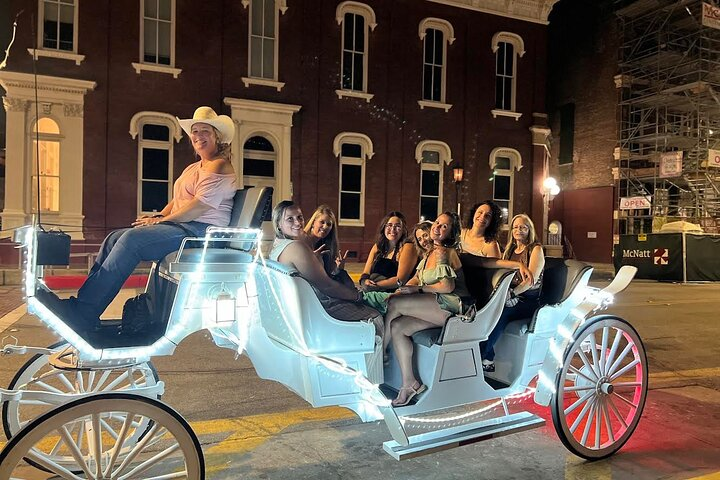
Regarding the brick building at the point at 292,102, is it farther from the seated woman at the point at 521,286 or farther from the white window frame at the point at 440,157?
the seated woman at the point at 521,286

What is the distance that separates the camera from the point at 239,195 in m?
3.62

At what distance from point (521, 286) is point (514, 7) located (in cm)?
1825

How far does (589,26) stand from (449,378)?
2738 cm

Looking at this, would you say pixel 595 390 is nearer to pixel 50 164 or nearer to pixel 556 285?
pixel 556 285

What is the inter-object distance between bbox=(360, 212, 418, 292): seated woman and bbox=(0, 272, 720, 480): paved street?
50.4 inches

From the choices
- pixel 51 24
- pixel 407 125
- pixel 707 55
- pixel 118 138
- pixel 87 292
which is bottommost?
pixel 87 292

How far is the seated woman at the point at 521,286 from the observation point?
4012 millimetres

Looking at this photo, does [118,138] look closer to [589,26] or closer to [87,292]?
[87,292]

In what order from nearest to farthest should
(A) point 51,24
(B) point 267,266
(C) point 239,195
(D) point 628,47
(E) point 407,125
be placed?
(B) point 267,266
(C) point 239,195
(A) point 51,24
(E) point 407,125
(D) point 628,47

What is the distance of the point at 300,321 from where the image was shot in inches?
119

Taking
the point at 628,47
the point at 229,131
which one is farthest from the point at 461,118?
the point at 229,131

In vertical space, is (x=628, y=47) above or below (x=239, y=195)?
above

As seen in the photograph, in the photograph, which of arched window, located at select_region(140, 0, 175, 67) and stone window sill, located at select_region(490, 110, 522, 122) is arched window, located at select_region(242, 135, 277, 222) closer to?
arched window, located at select_region(140, 0, 175, 67)

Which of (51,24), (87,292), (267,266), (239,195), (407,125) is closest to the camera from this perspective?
(87,292)
